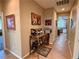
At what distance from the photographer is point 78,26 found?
7.00 feet

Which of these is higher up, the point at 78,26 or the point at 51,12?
the point at 51,12

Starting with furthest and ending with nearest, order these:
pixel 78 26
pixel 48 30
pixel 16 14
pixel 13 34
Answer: pixel 48 30
pixel 13 34
pixel 16 14
pixel 78 26

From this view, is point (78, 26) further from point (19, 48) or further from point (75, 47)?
point (19, 48)

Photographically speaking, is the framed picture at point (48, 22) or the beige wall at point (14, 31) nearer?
the beige wall at point (14, 31)

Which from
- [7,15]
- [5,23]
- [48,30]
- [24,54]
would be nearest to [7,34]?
[5,23]

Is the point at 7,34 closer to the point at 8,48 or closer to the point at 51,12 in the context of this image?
the point at 8,48

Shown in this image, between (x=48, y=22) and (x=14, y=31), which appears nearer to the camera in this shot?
(x=14, y=31)

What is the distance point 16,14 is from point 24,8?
0.42 meters

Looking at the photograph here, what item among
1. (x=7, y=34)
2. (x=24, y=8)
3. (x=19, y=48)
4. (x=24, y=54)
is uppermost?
(x=24, y=8)

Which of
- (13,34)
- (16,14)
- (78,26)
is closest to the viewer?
(78,26)

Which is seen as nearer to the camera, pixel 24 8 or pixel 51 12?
pixel 24 8

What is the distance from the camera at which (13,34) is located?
277cm

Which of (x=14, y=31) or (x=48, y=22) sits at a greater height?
(x=48, y=22)

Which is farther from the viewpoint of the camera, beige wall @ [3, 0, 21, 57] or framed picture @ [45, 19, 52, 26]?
framed picture @ [45, 19, 52, 26]
